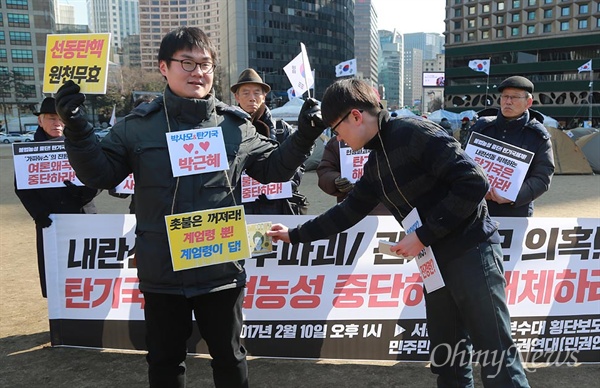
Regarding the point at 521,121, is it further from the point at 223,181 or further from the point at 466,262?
the point at 223,181

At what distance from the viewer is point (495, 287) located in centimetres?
213

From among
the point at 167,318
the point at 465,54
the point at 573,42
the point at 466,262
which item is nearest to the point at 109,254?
the point at 167,318

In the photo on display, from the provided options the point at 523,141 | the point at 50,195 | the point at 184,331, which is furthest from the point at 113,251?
the point at 523,141

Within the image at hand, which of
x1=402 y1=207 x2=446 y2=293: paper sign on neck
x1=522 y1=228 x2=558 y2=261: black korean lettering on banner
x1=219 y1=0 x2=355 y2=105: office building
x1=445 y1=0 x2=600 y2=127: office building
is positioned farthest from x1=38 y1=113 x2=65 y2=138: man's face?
x1=219 y1=0 x2=355 y2=105: office building

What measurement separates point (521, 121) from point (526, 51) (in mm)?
73685

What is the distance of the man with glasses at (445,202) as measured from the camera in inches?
78.9

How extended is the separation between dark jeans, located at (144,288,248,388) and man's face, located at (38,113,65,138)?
247 cm

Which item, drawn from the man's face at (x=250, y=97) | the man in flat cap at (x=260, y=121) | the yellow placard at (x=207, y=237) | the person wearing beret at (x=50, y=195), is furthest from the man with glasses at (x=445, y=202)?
the person wearing beret at (x=50, y=195)

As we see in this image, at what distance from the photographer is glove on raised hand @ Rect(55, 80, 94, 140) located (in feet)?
6.08

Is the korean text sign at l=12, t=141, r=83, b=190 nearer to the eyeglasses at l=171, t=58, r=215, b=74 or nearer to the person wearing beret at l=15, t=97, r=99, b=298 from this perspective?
the person wearing beret at l=15, t=97, r=99, b=298

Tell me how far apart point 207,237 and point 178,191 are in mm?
242

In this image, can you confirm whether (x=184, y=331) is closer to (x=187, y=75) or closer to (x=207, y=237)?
(x=207, y=237)

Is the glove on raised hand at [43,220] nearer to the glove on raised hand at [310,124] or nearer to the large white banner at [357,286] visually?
the large white banner at [357,286]

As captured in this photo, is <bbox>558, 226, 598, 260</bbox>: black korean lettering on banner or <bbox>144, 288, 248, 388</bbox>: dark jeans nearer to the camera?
<bbox>144, 288, 248, 388</bbox>: dark jeans
